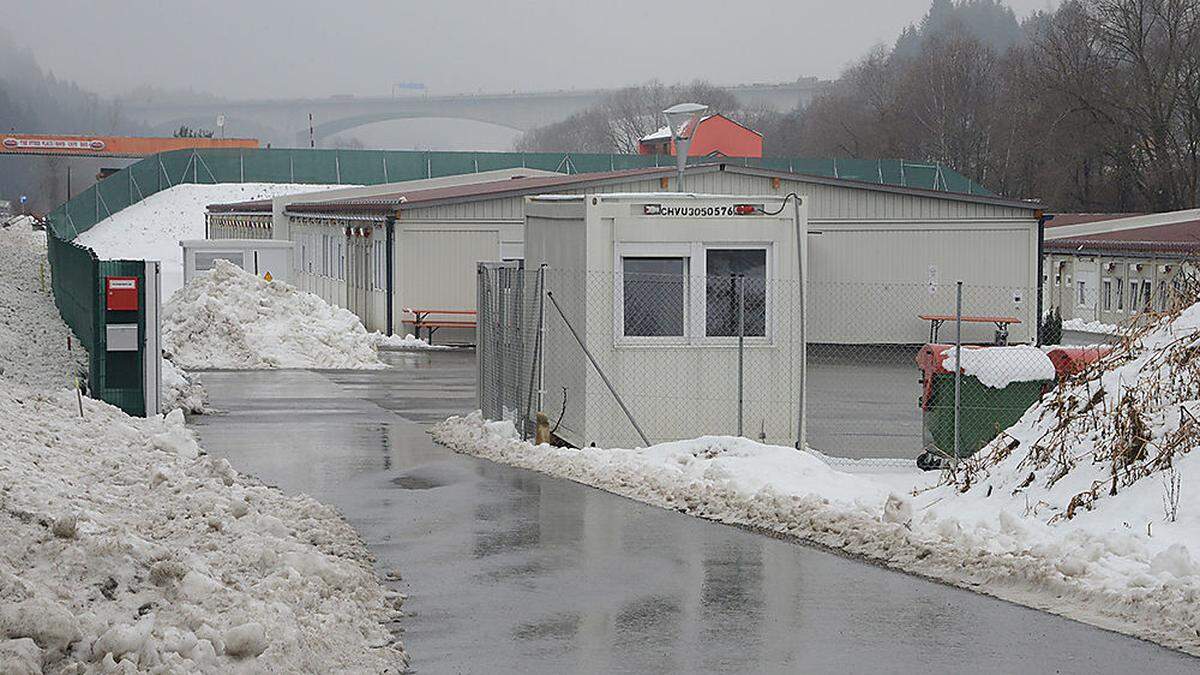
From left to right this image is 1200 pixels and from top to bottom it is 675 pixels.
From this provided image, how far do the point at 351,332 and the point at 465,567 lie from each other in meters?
23.2

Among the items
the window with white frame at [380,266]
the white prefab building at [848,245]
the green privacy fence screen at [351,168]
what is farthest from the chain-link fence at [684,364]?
the green privacy fence screen at [351,168]

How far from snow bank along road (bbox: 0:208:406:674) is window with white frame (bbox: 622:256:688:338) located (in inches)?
195

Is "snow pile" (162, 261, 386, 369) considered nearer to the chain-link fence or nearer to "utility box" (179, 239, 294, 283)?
"utility box" (179, 239, 294, 283)

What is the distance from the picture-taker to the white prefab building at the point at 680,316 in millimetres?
17281

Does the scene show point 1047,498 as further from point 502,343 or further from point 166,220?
point 166,220

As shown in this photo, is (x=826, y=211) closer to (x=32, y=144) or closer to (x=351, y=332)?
(x=351, y=332)

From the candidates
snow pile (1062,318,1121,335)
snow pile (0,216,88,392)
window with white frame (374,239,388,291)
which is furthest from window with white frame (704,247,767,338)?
snow pile (1062,318,1121,335)

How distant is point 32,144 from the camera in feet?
413

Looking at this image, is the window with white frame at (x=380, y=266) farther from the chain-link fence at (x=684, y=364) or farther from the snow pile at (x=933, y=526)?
the snow pile at (x=933, y=526)

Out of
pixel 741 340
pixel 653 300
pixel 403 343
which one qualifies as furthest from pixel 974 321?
pixel 741 340

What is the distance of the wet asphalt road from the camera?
27.4 feet

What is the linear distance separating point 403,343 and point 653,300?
70.7 feet

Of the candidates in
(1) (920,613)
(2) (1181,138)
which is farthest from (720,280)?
(2) (1181,138)

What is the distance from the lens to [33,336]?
31031mm
